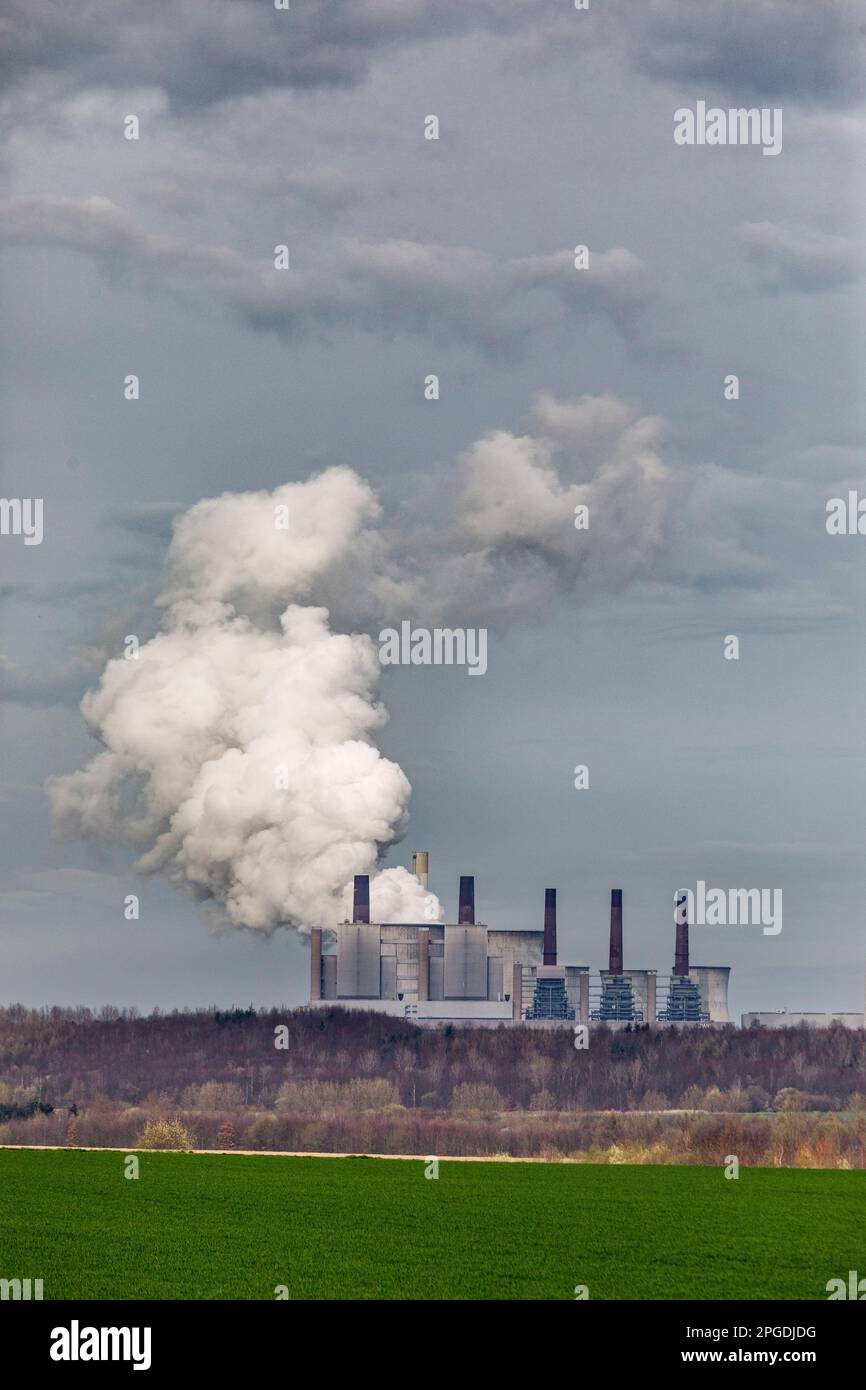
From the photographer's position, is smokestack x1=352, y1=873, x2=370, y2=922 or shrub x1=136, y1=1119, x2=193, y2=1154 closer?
shrub x1=136, y1=1119, x2=193, y2=1154

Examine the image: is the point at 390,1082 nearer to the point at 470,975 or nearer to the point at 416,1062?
the point at 416,1062

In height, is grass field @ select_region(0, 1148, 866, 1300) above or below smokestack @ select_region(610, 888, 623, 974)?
below

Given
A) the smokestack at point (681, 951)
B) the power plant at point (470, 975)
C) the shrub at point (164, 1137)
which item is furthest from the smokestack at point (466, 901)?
the shrub at point (164, 1137)

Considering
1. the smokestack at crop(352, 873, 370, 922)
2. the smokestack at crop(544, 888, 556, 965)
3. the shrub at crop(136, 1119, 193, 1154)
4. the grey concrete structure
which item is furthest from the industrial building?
the shrub at crop(136, 1119, 193, 1154)

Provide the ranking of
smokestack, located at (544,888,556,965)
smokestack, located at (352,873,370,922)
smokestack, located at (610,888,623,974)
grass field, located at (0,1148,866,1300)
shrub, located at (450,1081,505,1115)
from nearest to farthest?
grass field, located at (0,1148,866,1300), shrub, located at (450,1081,505,1115), smokestack, located at (352,873,370,922), smokestack, located at (544,888,556,965), smokestack, located at (610,888,623,974)

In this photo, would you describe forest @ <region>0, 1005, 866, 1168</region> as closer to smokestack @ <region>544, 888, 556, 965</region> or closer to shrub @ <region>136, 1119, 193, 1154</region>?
shrub @ <region>136, 1119, 193, 1154</region>

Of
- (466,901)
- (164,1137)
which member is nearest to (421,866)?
(466,901)
